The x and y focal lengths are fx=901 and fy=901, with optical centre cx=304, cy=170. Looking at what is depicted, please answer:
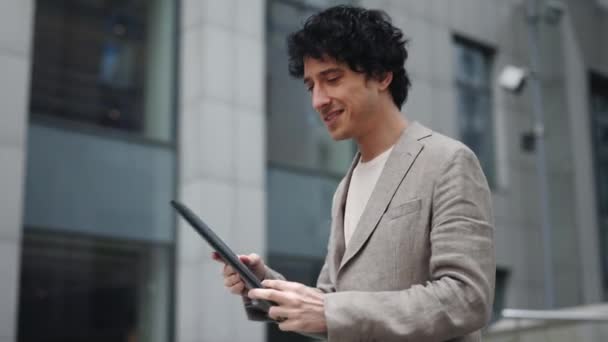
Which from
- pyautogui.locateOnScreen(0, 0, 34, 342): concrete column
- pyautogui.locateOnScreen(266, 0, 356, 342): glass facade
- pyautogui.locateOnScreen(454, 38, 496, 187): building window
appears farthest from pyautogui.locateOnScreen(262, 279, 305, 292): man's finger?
pyautogui.locateOnScreen(454, 38, 496, 187): building window

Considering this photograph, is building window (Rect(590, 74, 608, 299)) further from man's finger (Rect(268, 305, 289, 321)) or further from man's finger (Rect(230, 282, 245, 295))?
man's finger (Rect(268, 305, 289, 321))

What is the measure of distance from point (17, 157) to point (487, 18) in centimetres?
1186

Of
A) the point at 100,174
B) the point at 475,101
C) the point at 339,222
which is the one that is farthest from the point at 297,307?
the point at 475,101

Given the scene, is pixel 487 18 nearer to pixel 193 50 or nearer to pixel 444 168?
pixel 193 50

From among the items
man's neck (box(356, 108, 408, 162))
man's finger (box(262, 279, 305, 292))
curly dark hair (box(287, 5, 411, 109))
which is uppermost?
curly dark hair (box(287, 5, 411, 109))

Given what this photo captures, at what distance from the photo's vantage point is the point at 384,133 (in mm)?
2582

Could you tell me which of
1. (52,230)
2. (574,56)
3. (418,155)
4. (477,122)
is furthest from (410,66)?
(418,155)

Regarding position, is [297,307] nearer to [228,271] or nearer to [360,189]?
[228,271]

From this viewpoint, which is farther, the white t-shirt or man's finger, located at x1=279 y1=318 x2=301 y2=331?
the white t-shirt

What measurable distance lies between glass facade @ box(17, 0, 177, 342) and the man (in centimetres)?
960

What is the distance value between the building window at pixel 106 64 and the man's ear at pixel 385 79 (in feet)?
32.9

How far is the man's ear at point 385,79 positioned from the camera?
Result: 99.6 inches

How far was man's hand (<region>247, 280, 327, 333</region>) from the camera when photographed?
7.02 ft

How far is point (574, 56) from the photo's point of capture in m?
21.9
